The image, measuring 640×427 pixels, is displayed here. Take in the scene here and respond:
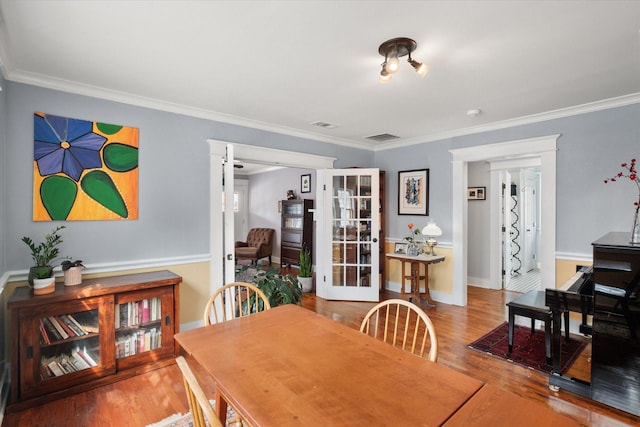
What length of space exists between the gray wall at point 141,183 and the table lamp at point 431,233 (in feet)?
8.20

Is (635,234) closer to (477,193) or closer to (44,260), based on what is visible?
(477,193)

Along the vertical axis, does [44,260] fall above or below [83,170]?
below

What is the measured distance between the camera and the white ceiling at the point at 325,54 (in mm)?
1697

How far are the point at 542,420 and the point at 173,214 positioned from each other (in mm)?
3202

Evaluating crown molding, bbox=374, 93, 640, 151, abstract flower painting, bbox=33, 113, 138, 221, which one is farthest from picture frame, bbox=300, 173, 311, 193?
abstract flower painting, bbox=33, 113, 138, 221

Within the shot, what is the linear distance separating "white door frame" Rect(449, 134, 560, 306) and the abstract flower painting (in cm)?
389

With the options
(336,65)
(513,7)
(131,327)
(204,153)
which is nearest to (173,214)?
(204,153)

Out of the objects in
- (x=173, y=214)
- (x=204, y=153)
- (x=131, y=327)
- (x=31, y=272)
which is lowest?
(x=131, y=327)

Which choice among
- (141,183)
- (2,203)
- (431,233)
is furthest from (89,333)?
(431,233)

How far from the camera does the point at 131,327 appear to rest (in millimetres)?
2568

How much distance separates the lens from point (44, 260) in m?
2.38

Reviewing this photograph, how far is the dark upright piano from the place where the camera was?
1999mm

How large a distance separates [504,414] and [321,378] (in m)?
0.58

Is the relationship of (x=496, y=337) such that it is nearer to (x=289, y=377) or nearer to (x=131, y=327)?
(x=289, y=377)
